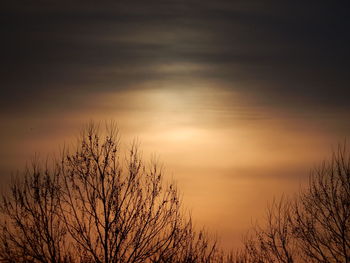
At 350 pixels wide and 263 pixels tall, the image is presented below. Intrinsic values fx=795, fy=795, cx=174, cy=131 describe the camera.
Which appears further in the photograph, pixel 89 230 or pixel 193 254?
pixel 193 254

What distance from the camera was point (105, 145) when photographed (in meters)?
30.8

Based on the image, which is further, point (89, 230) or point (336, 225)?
point (336, 225)

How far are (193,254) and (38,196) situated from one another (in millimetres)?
8291

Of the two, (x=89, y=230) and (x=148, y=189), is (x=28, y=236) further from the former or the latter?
(x=148, y=189)

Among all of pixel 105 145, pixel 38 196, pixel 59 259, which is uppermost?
pixel 105 145

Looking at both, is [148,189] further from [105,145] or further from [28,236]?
[28,236]

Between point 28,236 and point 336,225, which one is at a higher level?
point 336,225

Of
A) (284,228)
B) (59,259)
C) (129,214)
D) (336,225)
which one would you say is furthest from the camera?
(284,228)

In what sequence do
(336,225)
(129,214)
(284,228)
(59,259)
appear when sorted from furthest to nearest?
1. (284,228)
2. (336,225)
3. (129,214)
4. (59,259)

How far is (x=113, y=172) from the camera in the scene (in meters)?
30.7

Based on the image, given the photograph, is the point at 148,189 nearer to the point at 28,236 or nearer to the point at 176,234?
the point at 176,234

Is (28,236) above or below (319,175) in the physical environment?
below

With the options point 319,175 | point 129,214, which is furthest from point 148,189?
point 319,175

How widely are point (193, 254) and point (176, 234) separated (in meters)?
3.41
